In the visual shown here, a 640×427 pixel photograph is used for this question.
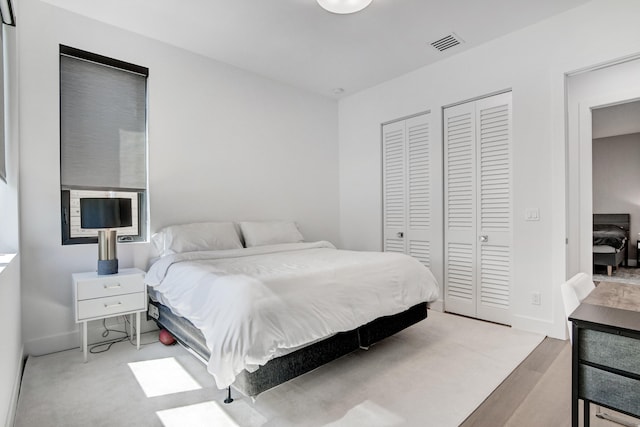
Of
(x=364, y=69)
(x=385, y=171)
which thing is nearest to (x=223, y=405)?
(x=385, y=171)

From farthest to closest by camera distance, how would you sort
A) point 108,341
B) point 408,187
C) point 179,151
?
1. point 408,187
2. point 179,151
3. point 108,341

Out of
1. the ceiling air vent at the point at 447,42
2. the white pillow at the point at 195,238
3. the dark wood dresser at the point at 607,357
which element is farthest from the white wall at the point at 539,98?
the white pillow at the point at 195,238

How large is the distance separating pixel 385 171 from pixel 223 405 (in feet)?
10.7

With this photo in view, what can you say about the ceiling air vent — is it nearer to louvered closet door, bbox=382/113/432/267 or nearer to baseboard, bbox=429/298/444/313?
louvered closet door, bbox=382/113/432/267

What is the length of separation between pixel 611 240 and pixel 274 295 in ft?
20.9

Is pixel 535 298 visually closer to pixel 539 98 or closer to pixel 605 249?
pixel 539 98

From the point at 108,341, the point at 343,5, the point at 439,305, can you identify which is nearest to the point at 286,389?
the point at 108,341

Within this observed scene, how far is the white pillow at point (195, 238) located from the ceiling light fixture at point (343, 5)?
2205mm

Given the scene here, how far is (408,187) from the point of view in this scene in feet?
13.2

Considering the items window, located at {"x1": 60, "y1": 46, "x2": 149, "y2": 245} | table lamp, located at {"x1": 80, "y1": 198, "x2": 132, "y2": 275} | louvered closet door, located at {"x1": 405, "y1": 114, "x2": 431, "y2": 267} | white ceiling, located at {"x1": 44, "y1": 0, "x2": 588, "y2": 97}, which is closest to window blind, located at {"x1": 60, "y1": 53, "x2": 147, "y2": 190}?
window, located at {"x1": 60, "y1": 46, "x2": 149, "y2": 245}

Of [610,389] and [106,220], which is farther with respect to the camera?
[106,220]

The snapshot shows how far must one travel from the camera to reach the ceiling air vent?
3148 mm

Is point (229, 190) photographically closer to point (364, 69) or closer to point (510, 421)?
point (364, 69)

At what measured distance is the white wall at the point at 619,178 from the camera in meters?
6.26
